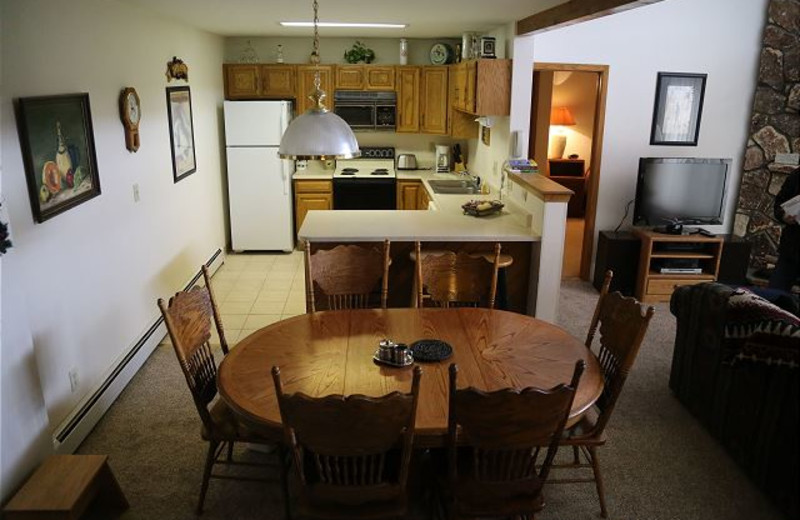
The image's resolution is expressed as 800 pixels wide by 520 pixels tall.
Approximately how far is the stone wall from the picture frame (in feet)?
17.3

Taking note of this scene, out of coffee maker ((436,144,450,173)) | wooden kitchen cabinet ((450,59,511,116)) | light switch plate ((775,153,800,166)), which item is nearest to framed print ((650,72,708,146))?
light switch plate ((775,153,800,166))

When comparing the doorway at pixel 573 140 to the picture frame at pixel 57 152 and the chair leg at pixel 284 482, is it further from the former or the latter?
the chair leg at pixel 284 482

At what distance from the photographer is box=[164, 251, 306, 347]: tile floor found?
4.55 m

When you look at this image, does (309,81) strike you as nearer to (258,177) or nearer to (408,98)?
(408,98)

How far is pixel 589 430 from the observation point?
2379mm

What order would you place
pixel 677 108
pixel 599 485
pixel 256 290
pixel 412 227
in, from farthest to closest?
pixel 256 290, pixel 677 108, pixel 412 227, pixel 599 485

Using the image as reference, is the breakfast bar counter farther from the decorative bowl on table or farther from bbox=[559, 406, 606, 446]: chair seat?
bbox=[559, 406, 606, 446]: chair seat

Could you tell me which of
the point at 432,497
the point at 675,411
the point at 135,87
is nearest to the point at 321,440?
the point at 432,497

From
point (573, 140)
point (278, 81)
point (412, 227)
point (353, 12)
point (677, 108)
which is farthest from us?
point (573, 140)

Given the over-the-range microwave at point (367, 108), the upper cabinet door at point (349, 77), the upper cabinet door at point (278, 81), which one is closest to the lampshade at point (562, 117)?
the over-the-range microwave at point (367, 108)

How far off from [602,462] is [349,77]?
492 centimetres

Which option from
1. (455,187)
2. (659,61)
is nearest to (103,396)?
(455,187)

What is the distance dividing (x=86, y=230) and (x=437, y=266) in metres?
1.89

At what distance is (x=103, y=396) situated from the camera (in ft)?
10.6
